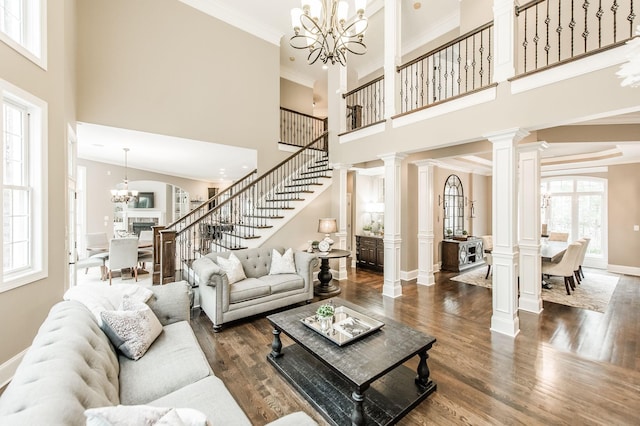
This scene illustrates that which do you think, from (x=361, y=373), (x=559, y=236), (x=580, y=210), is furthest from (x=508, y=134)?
(x=580, y=210)

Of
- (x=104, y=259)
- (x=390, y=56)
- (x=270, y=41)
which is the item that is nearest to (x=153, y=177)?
(x=104, y=259)

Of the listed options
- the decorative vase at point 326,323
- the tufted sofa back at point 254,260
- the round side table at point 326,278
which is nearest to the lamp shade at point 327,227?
the round side table at point 326,278

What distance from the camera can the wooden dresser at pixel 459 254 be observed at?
6426 millimetres

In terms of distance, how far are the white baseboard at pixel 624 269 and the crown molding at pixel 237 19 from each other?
9726 mm

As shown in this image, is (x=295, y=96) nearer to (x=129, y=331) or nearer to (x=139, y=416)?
(x=129, y=331)

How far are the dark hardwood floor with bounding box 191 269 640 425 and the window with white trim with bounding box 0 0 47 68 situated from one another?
3.47m

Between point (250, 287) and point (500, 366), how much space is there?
2.99 m

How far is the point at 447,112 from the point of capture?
3924 mm

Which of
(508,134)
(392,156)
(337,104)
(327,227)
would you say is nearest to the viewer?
(508,134)

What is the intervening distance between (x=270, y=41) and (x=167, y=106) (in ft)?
9.67

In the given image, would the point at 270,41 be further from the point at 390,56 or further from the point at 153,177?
the point at 153,177

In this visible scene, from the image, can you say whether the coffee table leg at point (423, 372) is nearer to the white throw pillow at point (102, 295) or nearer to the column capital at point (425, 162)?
the white throw pillow at point (102, 295)

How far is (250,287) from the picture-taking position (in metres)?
3.75

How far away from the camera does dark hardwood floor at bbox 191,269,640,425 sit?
6.89 feet
